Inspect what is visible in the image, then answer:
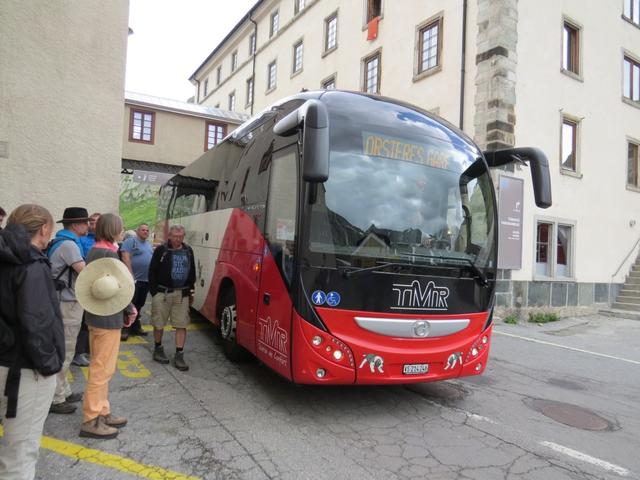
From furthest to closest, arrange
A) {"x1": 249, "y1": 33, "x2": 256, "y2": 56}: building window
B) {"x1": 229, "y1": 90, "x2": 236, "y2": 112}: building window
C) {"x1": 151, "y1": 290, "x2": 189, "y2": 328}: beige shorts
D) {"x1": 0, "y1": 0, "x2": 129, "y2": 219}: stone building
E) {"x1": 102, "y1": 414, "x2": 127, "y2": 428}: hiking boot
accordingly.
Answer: {"x1": 229, "y1": 90, "x2": 236, "y2": 112}: building window
{"x1": 249, "y1": 33, "x2": 256, "y2": 56}: building window
{"x1": 0, "y1": 0, "x2": 129, "y2": 219}: stone building
{"x1": 151, "y1": 290, "x2": 189, "y2": 328}: beige shorts
{"x1": 102, "y1": 414, "x2": 127, "y2": 428}: hiking boot

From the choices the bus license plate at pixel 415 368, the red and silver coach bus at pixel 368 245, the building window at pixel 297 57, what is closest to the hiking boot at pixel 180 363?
the red and silver coach bus at pixel 368 245

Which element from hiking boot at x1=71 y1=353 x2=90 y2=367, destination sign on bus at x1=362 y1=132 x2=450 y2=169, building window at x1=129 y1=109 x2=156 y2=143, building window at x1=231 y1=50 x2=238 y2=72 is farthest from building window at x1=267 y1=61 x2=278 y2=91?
destination sign on bus at x1=362 y1=132 x2=450 y2=169

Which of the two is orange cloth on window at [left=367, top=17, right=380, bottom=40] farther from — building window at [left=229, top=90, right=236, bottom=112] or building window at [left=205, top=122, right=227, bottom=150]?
building window at [left=229, top=90, right=236, bottom=112]

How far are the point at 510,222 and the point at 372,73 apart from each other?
8261 mm

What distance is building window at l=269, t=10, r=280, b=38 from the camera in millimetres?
26078

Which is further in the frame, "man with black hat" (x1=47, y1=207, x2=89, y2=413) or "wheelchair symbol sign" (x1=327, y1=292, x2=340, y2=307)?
"wheelchair symbol sign" (x1=327, y1=292, x2=340, y2=307)

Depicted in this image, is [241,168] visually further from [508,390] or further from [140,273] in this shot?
[508,390]

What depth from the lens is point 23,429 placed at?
8.09 ft

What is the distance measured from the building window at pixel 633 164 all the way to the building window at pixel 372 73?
8.68m

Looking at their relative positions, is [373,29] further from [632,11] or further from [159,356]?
[159,356]

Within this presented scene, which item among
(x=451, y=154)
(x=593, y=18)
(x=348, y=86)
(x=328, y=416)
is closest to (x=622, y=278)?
(x=593, y=18)

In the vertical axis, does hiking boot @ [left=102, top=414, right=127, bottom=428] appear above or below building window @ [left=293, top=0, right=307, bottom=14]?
below

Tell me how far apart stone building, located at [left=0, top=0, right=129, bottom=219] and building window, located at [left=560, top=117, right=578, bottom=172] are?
11.6 metres

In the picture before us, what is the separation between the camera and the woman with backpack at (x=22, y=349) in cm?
242
